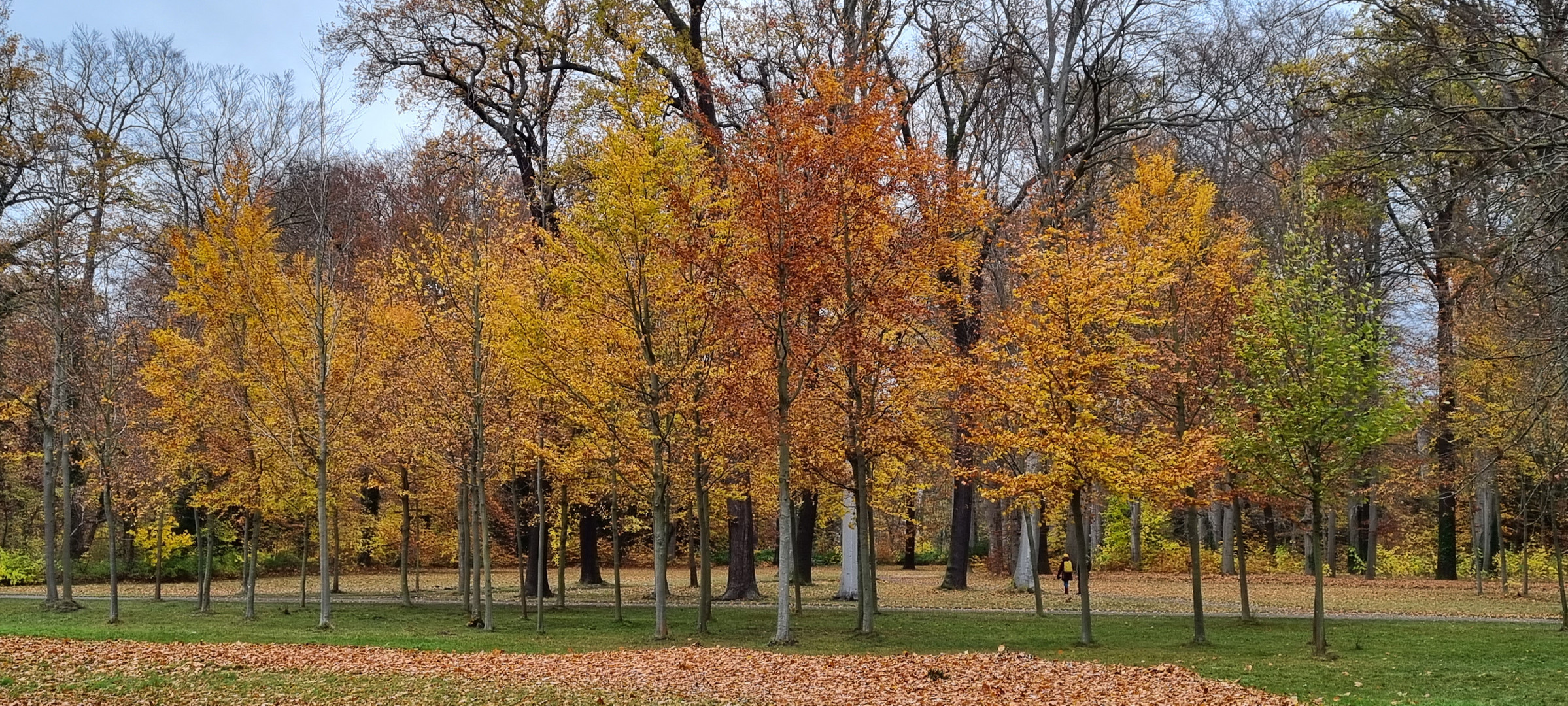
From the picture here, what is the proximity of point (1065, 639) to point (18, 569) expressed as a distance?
30918mm

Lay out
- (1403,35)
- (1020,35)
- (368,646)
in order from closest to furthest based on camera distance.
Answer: (1403,35) < (368,646) < (1020,35)

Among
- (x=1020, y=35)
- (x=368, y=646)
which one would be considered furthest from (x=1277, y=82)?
(x=368, y=646)

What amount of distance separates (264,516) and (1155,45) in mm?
24202

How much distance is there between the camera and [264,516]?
23.8 meters

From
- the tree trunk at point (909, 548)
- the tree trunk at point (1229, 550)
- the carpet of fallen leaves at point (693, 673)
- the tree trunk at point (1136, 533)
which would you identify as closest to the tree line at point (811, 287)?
the carpet of fallen leaves at point (693, 673)

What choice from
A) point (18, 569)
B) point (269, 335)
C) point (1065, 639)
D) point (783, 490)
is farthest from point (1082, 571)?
point (18, 569)

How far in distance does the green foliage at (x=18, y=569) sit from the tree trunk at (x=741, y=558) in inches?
868

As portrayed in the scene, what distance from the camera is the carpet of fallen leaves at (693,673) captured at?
1015 cm

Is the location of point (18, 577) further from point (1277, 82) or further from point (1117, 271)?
point (1277, 82)

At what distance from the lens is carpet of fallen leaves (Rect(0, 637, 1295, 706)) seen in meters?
10.1

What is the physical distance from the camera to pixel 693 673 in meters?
11.8

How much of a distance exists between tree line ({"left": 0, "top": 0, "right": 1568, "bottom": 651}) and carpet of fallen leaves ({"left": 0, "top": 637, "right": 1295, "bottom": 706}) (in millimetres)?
2596

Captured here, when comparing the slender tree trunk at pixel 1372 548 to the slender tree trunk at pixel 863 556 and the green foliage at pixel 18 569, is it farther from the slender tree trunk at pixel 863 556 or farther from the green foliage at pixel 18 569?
the green foliage at pixel 18 569

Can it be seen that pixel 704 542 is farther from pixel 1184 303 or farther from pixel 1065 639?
pixel 1184 303
